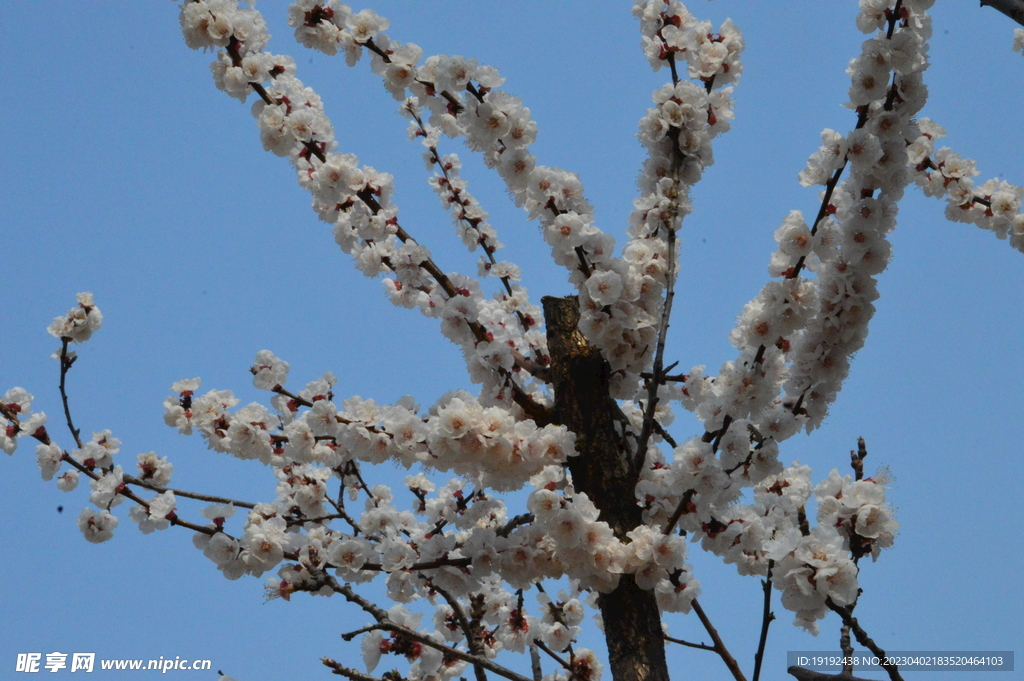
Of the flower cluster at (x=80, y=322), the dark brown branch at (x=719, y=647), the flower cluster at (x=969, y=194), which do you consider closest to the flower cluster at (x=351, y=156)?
the dark brown branch at (x=719, y=647)

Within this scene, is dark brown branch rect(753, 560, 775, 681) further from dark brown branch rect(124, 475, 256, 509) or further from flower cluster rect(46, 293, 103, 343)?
flower cluster rect(46, 293, 103, 343)

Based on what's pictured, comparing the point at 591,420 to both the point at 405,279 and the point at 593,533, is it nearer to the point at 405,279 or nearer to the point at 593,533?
the point at 593,533

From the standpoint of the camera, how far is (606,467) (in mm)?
3428

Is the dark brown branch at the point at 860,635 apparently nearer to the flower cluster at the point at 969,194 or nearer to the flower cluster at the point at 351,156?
the flower cluster at the point at 351,156

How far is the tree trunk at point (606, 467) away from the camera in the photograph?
3094 mm

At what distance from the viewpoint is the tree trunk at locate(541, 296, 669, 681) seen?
3094 mm

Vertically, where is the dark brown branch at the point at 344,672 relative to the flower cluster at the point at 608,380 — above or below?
below

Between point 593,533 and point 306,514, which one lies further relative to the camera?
point 306,514

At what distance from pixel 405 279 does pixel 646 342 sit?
116cm

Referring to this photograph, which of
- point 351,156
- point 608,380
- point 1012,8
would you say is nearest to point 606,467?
point 608,380

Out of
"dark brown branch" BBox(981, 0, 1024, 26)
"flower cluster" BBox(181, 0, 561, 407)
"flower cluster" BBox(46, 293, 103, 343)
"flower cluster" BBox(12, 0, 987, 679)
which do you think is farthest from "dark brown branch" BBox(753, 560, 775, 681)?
"flower cluster" BBox(46, 293, 103, 343)

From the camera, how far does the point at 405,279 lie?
3.75 metres

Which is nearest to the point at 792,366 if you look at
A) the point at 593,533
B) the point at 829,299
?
the point at 829,299

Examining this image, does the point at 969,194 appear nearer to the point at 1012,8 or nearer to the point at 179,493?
the point at 1012,8
